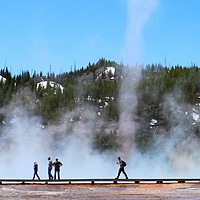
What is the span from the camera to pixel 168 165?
3113 inches

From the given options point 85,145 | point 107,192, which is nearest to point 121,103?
point 85,145

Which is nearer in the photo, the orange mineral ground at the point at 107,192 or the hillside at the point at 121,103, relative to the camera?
the orange mineral ground at the point at 107,192

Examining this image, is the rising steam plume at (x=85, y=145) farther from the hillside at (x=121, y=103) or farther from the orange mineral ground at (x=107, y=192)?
the orange mineral ground at (x=107, y=192)

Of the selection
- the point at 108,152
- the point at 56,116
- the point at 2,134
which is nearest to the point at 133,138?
the point at 108,152

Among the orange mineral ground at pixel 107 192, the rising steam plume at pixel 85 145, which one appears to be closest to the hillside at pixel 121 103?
the rising steam plume at pixel 85 145

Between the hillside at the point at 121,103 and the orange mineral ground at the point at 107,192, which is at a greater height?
the hillside at the point at 121,103

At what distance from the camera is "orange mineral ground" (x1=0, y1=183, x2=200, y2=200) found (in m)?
18.4

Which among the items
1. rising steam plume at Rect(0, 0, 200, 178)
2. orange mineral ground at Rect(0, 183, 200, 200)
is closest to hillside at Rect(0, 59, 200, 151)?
rising steam plume at Rect(0, 0, 200, 178)

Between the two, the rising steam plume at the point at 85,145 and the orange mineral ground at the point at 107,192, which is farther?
the rising steam plume at the point at 85,145

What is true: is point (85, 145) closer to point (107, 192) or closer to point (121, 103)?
point (121, 103)

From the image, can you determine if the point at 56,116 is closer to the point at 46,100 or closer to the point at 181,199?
the point at 46,100

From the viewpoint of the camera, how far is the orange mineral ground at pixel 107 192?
1837 cm

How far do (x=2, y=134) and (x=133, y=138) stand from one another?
2757 cm

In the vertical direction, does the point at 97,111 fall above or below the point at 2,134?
above
